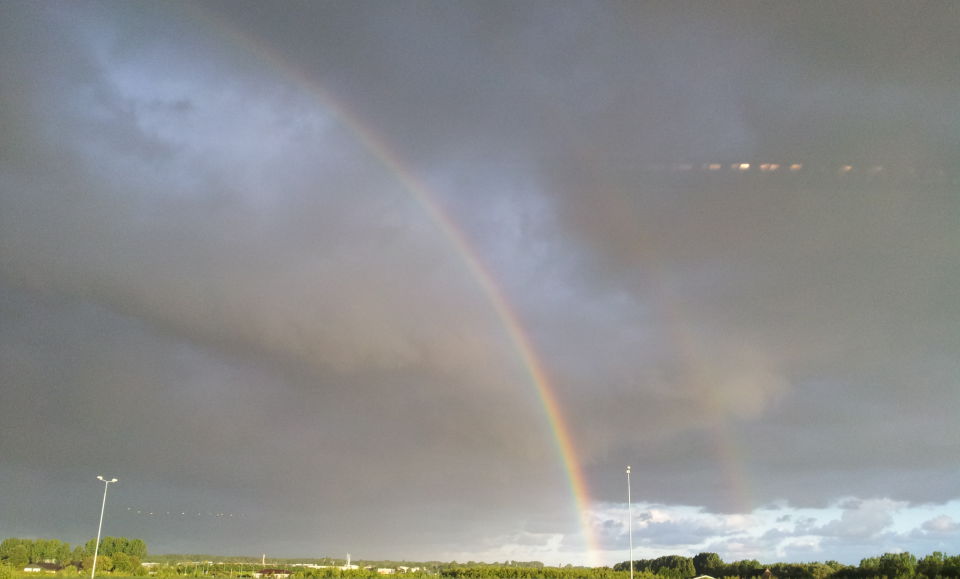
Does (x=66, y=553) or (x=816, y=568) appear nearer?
(x=816, y=568)

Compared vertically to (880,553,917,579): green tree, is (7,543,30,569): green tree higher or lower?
lower

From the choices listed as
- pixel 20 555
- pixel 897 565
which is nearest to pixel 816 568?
pixel 897 565

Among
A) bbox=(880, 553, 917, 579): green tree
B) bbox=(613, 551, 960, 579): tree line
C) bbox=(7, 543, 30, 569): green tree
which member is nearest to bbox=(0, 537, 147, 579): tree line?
bbox=(7, 543, 30, 569): green tree

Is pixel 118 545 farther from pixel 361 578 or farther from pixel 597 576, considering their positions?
pixel 597 576

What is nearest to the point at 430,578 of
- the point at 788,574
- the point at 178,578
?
the point at 178,578

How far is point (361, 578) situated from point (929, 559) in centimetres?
6859

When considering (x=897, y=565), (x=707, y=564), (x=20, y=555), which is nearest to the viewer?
(x=897, y=565)

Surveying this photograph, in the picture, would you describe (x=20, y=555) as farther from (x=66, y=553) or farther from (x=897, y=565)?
(x=897, y=565)

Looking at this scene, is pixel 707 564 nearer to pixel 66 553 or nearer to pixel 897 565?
pixel 897 565

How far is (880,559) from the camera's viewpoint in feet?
241

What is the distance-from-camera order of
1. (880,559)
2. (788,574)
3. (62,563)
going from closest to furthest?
(880,559) < (788,574) < (62,563)

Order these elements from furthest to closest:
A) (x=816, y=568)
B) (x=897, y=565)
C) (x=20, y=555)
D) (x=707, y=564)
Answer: (x=20, y=555)
(x=707, y=564)
(x=816, y=568)
(x=897, y=565)

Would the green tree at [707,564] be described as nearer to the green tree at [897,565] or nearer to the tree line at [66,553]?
the green tree at [897,565]

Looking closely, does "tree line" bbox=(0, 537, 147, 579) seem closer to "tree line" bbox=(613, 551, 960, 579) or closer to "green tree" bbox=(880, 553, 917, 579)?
"tree line" bbox=(613, 551, 960, 579)
